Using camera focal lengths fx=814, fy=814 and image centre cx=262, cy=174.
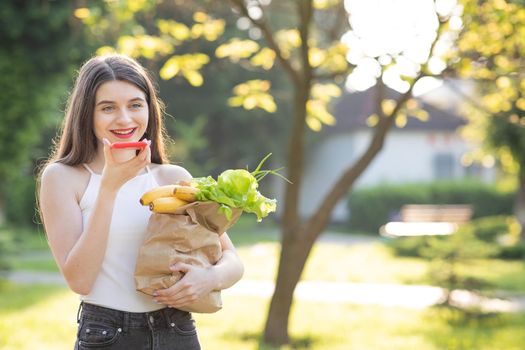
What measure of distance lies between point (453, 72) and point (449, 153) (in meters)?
24.3

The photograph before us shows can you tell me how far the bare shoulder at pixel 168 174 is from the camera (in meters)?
2.65

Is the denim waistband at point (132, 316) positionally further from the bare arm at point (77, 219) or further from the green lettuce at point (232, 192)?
the green lettuce at point (232, 192)

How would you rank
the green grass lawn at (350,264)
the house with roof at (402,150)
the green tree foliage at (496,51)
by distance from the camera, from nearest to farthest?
1. the green tree foliage at (496,51)
2. the green grass lawn at (350,264)
3. the house with roof at (402,150)

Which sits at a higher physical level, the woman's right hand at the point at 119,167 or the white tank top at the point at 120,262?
the woman's right hand at the point at 119,167

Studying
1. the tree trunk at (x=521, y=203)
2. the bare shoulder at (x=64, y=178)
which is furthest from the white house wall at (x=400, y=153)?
the bare shoulder at (x=64, y=178)

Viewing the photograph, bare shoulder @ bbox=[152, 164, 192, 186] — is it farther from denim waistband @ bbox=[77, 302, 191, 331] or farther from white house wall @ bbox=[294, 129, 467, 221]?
white house wall @ bbox=[294, 129, 467, 221]

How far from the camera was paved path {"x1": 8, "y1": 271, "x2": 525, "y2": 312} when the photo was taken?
10.0 meters

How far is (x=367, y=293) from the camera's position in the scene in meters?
12.0

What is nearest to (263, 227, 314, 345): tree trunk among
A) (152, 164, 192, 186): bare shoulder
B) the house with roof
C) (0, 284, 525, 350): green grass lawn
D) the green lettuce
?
(0, 284, 525, 350): green grass lawn

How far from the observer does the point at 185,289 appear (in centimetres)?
234

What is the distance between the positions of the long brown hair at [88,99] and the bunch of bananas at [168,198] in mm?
294

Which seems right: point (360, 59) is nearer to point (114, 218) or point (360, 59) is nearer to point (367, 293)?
point (114, 218)

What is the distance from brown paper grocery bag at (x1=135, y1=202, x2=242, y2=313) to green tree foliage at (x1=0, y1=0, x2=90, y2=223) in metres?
9.88

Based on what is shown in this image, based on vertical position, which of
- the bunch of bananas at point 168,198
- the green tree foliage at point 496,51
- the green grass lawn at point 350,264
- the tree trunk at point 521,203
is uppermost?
the green tree foliage at point 496,51
